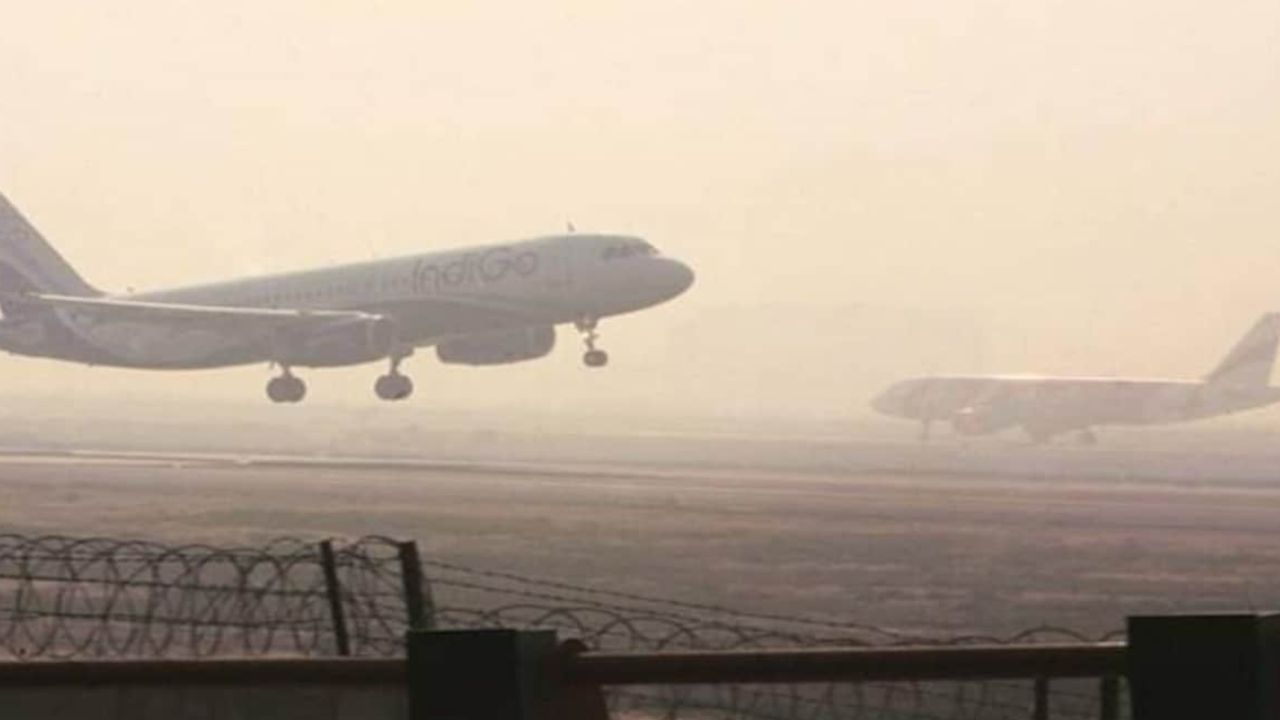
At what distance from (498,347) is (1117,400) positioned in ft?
266

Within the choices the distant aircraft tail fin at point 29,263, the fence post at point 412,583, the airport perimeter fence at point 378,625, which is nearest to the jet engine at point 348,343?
the distant aircraft tail fin at point 29,263

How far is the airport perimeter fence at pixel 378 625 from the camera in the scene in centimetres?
1187

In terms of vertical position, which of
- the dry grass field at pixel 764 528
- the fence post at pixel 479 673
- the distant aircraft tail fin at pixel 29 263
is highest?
the distant aircraft tail fin at pixel 29 263

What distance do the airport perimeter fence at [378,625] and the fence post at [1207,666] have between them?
81cm

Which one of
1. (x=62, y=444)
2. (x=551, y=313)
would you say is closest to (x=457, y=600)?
(x=551, y=313)

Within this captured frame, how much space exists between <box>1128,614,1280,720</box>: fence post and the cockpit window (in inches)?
3183

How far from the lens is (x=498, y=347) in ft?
293

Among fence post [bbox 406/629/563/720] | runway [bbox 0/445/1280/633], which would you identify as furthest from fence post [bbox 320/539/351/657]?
runway [bbox 0/445/1280/633]

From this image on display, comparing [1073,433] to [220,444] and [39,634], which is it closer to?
[220,444]

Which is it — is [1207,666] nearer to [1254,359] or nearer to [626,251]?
[626,251]

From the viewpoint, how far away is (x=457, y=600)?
116 feet

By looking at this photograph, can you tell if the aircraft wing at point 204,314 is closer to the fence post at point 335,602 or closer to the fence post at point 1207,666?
the fence post at point 335,602

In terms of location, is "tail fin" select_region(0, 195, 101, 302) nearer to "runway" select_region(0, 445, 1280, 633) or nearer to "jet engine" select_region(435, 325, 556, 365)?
"runway" select_region(0, 445, 1280, 633)

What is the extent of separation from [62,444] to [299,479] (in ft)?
143
